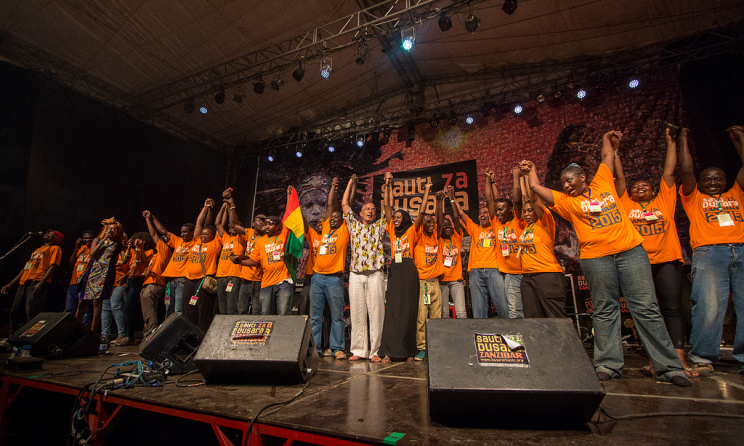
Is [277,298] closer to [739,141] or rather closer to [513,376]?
[513,376]

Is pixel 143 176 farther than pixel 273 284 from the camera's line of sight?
Yes

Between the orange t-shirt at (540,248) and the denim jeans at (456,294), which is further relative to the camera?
the denim jeans at (456,294)

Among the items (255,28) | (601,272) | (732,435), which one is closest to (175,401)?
(732,435)

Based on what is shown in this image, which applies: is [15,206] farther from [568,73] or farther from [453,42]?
[568,73]

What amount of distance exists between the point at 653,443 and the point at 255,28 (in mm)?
7775

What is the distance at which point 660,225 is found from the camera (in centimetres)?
327

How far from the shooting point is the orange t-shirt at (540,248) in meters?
3.34

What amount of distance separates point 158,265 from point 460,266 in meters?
5.16

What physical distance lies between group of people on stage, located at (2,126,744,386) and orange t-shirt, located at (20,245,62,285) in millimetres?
20

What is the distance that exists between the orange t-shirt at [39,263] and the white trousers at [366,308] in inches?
235

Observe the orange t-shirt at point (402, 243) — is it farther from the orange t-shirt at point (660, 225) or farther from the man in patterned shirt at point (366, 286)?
the orange t-shirt at point (660, 225)

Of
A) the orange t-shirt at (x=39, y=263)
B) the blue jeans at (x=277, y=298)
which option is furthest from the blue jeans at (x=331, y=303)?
the orange t-shirt at (x=39, y=263)

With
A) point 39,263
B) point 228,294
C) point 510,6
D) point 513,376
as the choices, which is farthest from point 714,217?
point 39,263

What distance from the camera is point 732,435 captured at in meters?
1.44
